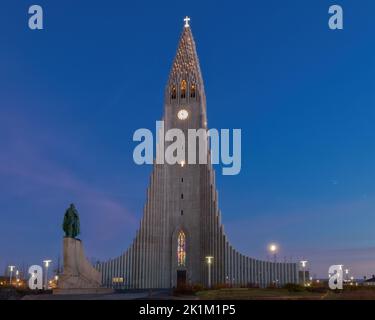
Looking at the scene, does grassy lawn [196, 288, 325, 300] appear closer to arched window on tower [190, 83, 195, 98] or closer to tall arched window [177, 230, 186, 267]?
tall arched window [177, 230, 186, 267]

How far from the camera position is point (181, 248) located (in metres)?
55.5

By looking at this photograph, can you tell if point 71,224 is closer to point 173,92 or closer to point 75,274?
point 75,274

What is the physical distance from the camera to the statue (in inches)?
1202

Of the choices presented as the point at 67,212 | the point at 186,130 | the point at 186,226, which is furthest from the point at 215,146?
the point at 67,212

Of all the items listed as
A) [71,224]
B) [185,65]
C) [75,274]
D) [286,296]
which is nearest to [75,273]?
[75,274]

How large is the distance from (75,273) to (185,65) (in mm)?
37712

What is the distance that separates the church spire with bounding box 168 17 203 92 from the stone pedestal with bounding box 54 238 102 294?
112 ft

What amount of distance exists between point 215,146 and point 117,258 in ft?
57.3

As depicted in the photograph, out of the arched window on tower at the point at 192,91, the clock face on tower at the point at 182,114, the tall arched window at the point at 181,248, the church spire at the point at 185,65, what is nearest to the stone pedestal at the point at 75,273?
the tall arched window at the point at 181,248

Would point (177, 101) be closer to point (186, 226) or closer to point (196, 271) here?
point (186, 226)

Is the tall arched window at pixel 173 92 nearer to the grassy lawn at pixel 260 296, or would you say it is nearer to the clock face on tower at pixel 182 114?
the clock face on tower at pixel 182 114

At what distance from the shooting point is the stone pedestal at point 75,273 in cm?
2947

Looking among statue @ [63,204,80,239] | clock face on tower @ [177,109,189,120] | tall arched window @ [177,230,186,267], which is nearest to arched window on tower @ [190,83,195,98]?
clock face on tower @ [177,109,189,120]
